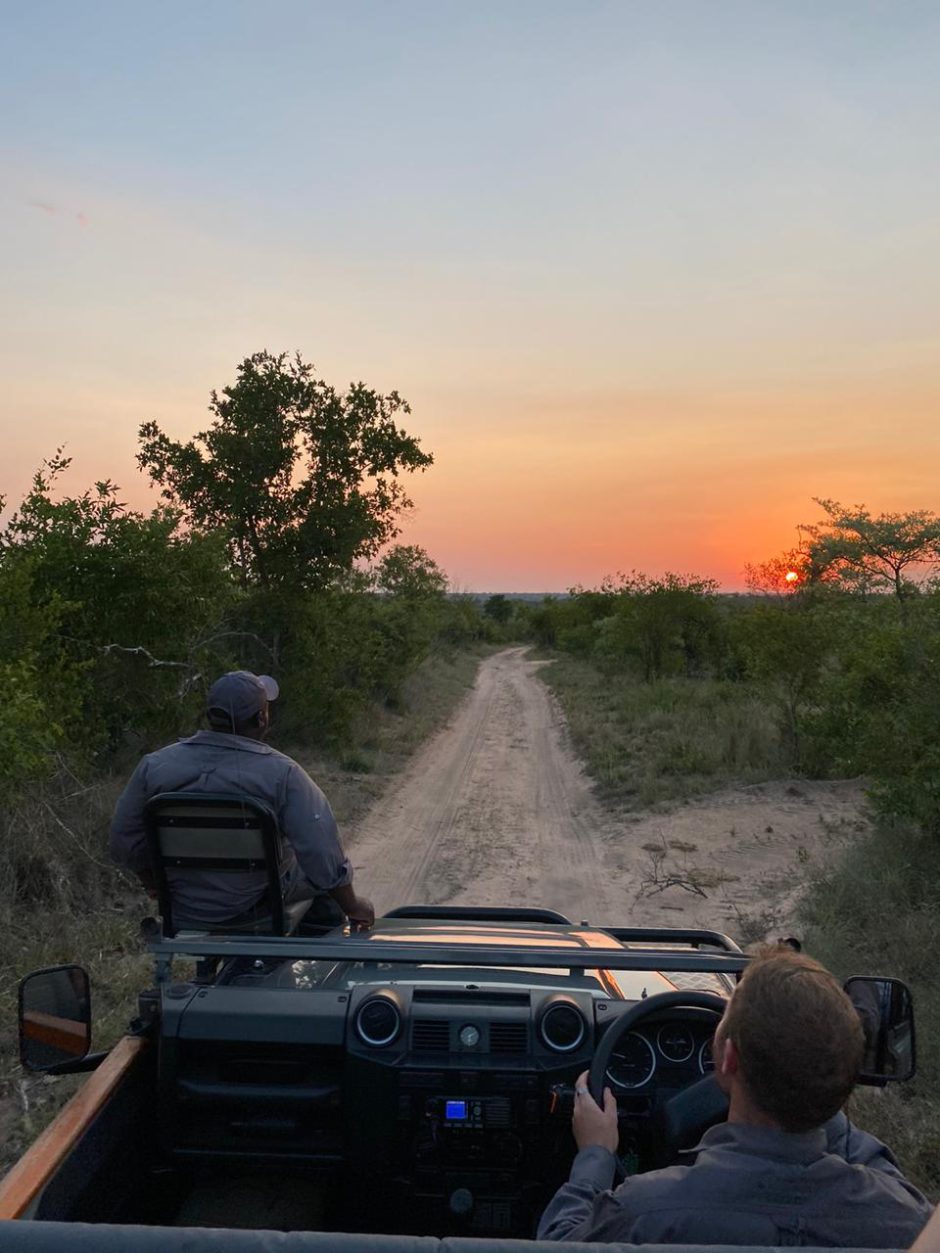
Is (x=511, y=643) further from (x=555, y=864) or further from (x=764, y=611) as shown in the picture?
(x=555, y=864)

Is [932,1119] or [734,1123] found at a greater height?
[734,1123]

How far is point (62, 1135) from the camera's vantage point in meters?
2.31

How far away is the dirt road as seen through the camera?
853 centimetres

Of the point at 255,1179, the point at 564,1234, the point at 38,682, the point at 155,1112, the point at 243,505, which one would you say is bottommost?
the point at 255,1179

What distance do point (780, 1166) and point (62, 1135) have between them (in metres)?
1.52

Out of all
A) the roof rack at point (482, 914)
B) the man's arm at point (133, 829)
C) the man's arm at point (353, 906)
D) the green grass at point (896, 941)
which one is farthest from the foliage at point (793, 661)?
the man's arm at point (133, 829)

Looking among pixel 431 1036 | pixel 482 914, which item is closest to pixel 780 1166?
pixel 431 1036

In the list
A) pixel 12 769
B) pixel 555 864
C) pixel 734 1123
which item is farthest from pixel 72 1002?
pixel 555 864

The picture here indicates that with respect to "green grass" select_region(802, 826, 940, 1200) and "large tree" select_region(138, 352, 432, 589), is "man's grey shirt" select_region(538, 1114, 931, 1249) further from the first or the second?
"large tree" select_region(138, 352, 432, 589)

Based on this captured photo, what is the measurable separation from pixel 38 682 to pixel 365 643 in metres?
9.63

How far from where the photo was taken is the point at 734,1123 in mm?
1834

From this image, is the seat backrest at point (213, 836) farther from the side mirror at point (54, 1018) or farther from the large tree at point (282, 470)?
the large tree at point (282, 470)

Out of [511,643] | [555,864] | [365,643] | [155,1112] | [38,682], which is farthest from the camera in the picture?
[511,643]

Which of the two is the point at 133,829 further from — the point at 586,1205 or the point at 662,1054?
the point at 586,1205
